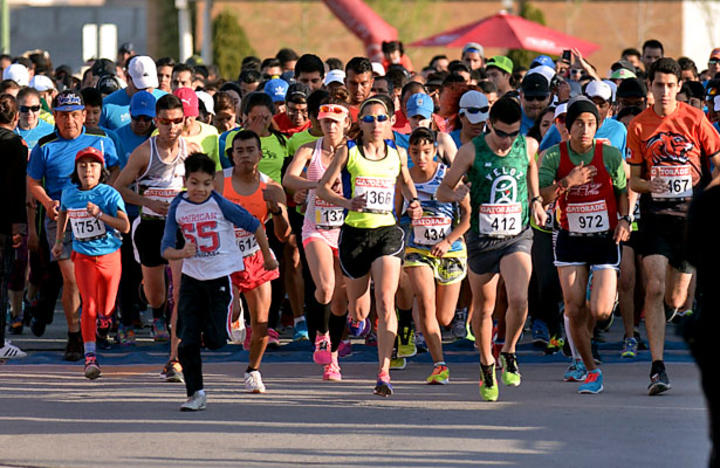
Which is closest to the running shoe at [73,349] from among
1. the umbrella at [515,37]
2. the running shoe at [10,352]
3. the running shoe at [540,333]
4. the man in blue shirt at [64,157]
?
the man in blue shirt at [64,157]

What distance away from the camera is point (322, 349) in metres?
11.6

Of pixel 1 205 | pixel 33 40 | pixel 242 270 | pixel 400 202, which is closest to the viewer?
pixel 242 270

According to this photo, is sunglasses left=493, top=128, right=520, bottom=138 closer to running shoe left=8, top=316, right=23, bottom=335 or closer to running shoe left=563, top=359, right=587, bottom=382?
running shoe left=563, top=359, right=587, bottom=382

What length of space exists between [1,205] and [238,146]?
225 centimetres

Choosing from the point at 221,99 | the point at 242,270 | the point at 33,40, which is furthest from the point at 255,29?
the point at 242,270

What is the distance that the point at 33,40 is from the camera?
5050cm

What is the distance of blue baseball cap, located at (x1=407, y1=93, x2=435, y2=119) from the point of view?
1203 centimetres

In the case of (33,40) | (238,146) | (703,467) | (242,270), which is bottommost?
(703,467)

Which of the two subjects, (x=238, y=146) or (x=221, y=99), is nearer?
(x=238, y=146)

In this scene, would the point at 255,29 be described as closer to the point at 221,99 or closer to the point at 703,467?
the point at 221,99

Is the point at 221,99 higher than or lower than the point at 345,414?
higher

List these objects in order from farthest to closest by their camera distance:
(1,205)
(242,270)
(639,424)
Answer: (1,205), (242,270), (639,424)

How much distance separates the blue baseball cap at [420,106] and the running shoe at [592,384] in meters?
2.69

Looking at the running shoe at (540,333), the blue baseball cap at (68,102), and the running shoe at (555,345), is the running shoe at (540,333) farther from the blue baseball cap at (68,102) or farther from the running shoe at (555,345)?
the blue baseball cap at (68,102)
